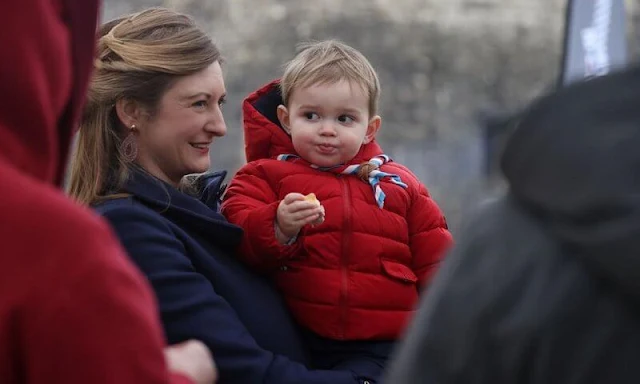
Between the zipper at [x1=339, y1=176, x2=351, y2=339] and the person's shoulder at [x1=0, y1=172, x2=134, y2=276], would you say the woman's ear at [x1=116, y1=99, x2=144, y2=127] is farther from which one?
the person's shoulder at [x1=0, y1=172, x2=134, y2=276]

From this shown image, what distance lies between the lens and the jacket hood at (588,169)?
1.12 metres

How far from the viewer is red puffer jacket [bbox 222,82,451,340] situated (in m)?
2.70

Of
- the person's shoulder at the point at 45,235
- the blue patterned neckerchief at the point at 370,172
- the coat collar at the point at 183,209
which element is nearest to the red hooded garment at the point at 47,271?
the person's shoulder at the point at 45,235

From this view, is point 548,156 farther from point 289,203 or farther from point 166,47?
point 166,47

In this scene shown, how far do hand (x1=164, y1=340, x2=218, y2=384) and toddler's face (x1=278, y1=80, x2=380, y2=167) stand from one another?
102 cm

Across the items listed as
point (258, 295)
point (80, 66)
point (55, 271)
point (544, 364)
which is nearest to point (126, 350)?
point (55, 271)

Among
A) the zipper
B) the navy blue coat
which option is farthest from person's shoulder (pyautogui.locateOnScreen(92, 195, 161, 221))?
the zipper

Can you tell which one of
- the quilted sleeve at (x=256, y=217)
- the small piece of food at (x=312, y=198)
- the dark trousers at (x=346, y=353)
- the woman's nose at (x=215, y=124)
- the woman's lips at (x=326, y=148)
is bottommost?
the dark trousers at (x=346, y=353)

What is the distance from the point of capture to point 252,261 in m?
2.68

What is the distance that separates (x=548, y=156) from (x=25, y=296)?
611 mm

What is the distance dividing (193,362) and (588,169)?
0.87 meters

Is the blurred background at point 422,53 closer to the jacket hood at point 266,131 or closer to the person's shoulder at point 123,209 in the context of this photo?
the jacket hood at point 266,131

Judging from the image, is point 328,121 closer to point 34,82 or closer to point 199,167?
point 199,167

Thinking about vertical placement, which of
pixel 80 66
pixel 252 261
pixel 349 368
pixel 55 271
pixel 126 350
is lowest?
pixel 349 368
